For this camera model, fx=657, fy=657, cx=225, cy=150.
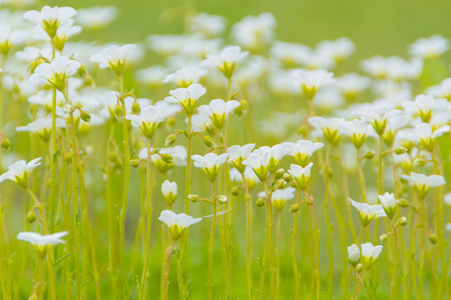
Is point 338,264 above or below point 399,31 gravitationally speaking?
below

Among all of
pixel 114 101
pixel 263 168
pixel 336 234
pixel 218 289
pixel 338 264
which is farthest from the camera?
pixel 336 234

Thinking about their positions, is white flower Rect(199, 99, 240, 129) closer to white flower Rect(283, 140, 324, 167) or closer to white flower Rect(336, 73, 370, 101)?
white flower Rect(283, 140, 324, 167)

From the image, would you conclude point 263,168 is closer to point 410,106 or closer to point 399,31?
point 410,106

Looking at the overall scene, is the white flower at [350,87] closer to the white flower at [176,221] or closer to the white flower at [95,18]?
the white flower at [95,18]

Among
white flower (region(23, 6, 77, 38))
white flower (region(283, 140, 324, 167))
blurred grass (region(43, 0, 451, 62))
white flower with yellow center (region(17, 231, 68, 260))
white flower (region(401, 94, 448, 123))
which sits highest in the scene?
blurred grass (region(43, 0, 451, 62))

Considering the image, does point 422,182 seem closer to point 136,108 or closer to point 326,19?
point 136,108

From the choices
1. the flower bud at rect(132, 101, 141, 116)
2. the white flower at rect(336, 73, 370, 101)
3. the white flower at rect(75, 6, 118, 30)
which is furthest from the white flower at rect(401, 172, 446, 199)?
the white flower at rect(75, 6, 118, 30)

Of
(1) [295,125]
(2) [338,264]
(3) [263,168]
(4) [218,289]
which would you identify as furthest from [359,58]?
(3) [263,168]

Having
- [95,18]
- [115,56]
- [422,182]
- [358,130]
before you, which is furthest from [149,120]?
[95,18]
